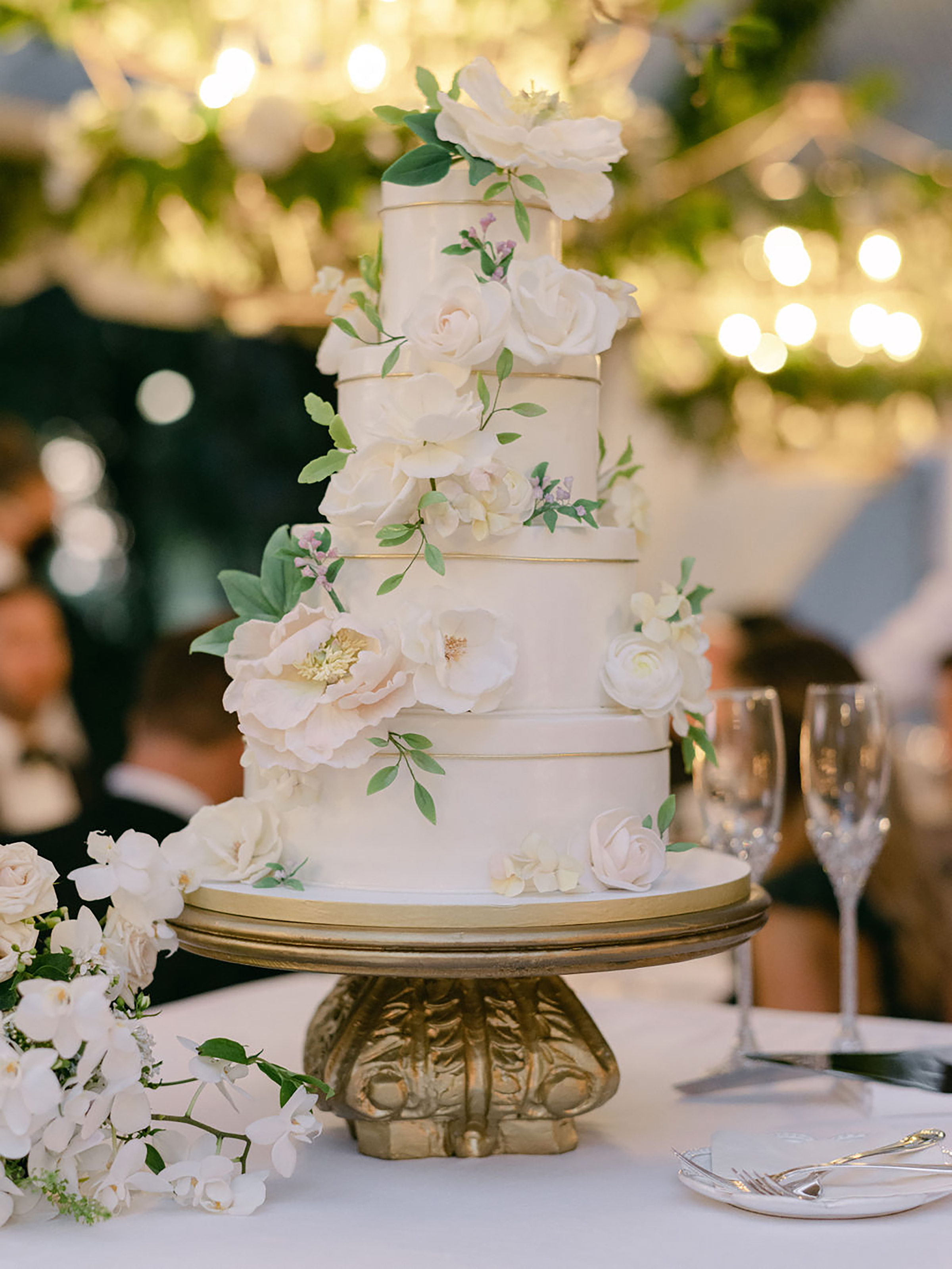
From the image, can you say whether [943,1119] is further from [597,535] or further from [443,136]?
[443,136]

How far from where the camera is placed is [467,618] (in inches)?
61.7

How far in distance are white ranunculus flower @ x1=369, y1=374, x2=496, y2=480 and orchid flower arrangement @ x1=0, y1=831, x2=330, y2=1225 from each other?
48 cm

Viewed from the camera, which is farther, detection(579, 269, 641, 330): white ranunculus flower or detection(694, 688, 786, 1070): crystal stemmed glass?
detection(694, 688, 786, 1070): crystal stemmed glass

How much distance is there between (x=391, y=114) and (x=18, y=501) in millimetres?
3376

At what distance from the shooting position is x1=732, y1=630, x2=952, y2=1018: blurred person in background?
3176mm

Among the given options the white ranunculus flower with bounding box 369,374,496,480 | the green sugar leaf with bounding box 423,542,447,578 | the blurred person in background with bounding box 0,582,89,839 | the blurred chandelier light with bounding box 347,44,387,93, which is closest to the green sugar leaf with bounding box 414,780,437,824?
the green sugar leaf with bounding box 423,542,447,578

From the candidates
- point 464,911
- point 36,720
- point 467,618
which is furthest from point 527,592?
point 36,720

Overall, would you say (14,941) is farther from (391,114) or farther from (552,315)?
(391,114)

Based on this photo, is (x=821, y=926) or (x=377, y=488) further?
(x=821, y=926)

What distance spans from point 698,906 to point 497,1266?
17.1 inches

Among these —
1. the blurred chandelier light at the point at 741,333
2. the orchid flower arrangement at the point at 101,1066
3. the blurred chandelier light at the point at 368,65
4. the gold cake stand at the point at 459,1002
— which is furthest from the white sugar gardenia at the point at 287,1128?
the blurred chandelier light at the point at 741,333

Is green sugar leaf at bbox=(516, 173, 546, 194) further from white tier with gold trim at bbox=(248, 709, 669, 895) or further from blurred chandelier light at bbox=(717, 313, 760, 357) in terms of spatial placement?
blurred chandelier light at bbox=(717, 313, 760, 357)

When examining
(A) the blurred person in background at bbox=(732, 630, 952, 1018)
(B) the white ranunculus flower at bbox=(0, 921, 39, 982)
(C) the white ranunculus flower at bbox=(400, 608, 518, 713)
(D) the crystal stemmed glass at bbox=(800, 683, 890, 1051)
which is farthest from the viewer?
(A) the blurred person in background at bbox=(732, 630, 952, 1018)

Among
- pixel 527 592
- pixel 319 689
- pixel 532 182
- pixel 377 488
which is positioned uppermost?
pixel 532 182
